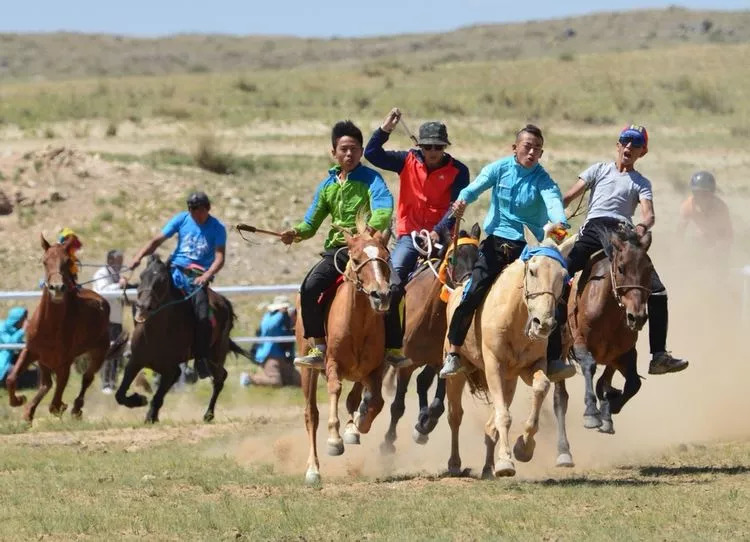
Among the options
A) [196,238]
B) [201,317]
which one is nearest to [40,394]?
[201,317]

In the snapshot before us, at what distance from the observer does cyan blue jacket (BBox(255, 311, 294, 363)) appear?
20656 millimetres

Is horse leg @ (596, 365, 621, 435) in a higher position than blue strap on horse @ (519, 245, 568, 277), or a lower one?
lower

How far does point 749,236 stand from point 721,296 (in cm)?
616

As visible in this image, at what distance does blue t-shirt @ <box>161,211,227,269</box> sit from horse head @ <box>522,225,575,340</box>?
23.2ft

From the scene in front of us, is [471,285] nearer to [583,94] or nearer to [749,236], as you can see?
[749,236]

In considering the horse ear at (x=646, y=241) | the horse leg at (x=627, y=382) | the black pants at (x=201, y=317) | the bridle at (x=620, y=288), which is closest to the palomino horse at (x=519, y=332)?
the bridle at (x=620, y=288)

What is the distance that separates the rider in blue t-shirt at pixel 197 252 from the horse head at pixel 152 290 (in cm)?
28

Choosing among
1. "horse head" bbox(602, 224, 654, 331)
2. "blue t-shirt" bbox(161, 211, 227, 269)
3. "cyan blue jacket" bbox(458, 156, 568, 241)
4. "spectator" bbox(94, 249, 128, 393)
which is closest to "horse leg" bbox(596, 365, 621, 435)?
"horse head" bbox(602, 224, 654, 331)

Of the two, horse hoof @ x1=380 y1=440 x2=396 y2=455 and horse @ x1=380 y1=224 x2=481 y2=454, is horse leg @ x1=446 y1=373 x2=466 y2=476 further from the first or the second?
horse hoof @ x1=380 y1=440 x2=396 y2=455

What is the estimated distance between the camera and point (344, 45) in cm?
12088

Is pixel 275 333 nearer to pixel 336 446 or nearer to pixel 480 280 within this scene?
pixel 336 446

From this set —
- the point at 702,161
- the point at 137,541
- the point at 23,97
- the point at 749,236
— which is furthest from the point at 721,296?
the point at 23,97

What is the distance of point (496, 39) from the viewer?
4550 inches

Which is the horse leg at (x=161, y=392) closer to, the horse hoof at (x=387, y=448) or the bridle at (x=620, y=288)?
the horse hoof at (x=387, y=448)
